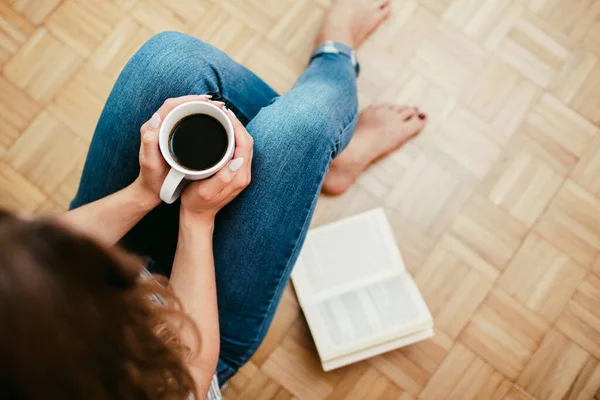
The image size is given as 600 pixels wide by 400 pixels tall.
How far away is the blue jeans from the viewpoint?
67 cm

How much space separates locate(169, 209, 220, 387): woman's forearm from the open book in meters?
0.39

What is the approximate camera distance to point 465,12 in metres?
1.11

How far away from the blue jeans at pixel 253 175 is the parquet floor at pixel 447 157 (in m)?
0.34

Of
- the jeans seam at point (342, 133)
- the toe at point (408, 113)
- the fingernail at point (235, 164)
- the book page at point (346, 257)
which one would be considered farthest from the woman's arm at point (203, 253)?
the toe at point (408, 113)

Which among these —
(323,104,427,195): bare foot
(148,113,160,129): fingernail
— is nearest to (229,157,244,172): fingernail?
(148,113,160,129): fingernail

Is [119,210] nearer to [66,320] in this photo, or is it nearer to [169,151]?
[169,151]

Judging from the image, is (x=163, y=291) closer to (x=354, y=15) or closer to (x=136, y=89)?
(x=136, y=89)

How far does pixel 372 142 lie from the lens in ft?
3.44

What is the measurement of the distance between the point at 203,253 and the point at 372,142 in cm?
53

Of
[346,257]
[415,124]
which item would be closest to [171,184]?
[346,257]

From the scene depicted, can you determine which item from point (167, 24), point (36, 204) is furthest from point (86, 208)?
point (167, 24)

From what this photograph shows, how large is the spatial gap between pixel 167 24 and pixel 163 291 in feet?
2.53

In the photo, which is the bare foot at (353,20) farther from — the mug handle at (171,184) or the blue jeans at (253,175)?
the mug handle at (171,184)

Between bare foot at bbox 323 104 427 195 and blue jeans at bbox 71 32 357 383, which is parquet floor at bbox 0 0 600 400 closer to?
bare foot at bbox 323 104 427 195
